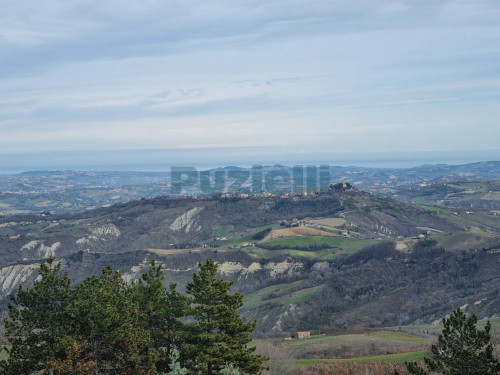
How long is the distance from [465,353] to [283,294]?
350ft

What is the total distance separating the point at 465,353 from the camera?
Answer: 23.3 metres

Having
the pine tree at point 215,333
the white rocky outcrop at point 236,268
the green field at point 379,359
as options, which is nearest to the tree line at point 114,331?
the pine tree at point 215,333

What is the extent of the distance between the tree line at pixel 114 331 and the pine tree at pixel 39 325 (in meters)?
0.05

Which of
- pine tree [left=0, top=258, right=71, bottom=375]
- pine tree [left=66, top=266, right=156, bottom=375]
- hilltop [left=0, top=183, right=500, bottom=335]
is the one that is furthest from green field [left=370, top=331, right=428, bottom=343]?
pine tree [left=0, top=258, right=71, bottom=375]

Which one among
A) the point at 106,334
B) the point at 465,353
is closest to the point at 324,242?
the point at 106,334

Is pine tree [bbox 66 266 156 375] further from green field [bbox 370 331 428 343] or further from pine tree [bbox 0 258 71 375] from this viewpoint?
green field [bbox 370 331 428 343]

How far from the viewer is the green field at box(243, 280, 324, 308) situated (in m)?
122

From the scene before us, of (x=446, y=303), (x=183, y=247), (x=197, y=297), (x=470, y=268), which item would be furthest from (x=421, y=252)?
(x=197, y=297)

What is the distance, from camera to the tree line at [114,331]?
1032 inches

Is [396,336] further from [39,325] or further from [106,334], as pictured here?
[39,325]

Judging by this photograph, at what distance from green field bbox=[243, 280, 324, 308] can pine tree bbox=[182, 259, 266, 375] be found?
296 feet

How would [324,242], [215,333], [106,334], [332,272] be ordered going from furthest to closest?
[324,242], [332,272], [215,333], [106,334]

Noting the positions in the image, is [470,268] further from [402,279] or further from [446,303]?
[446,303]

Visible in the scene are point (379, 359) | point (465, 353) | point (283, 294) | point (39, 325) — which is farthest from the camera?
point (283, 294)
